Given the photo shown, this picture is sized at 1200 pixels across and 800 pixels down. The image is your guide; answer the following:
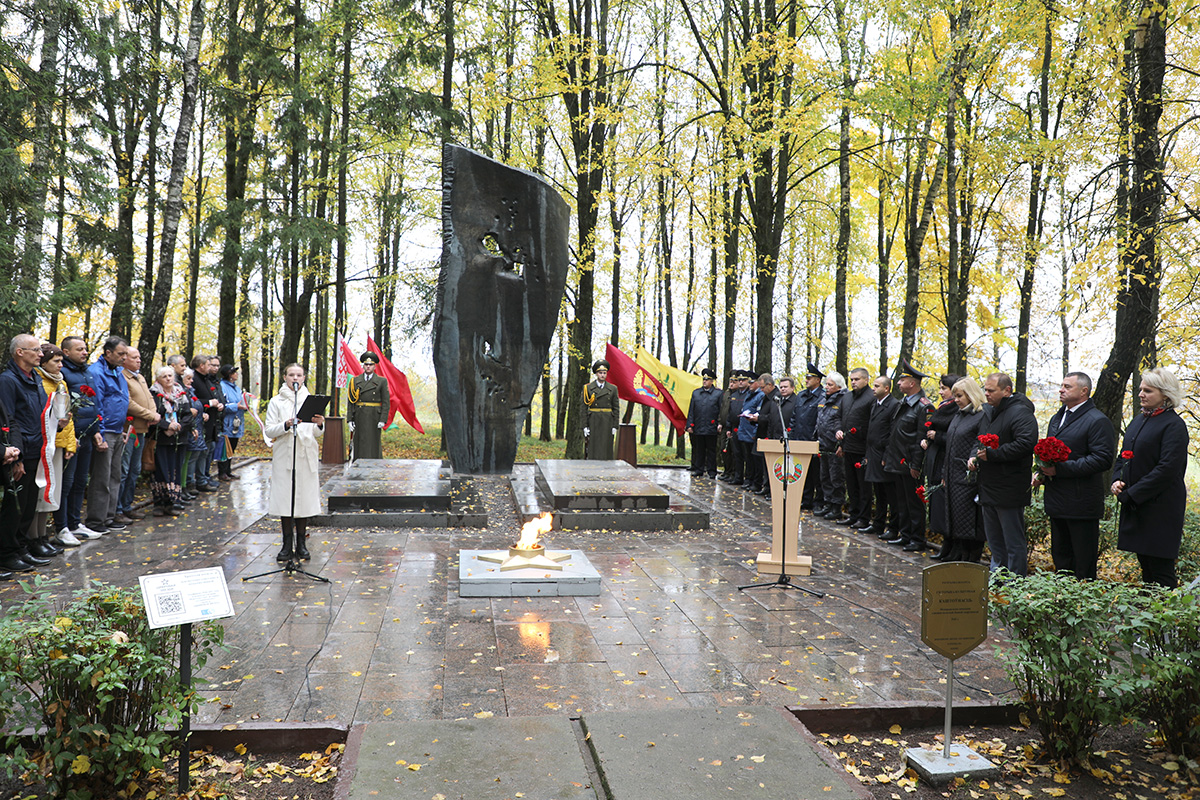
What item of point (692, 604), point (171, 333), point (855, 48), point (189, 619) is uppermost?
point (855, 48)

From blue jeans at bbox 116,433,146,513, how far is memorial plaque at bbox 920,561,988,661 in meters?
8.83

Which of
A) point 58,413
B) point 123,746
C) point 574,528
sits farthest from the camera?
point 574,528

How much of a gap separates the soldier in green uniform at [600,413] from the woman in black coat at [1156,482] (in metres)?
9.96

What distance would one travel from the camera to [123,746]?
114 inches

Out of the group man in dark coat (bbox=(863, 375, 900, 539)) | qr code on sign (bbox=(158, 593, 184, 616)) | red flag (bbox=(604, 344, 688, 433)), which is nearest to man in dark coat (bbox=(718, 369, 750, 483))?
red flag (bbox=(604, 344, 688, 433))

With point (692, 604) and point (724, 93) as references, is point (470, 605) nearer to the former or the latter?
point (692, 604)

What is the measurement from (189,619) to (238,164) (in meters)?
18.2

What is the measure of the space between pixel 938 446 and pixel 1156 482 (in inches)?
114

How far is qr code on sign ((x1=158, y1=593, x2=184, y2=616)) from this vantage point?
9.88ft

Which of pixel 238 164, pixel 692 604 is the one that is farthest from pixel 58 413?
pixel 238 164

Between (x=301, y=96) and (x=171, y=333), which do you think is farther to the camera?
(x=171, y=333)

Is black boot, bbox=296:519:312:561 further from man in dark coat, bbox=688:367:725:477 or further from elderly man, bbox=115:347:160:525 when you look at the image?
man in dark coat, bbox=688:367:725:477

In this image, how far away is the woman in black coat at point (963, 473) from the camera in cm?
731

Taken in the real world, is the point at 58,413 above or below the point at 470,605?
above
